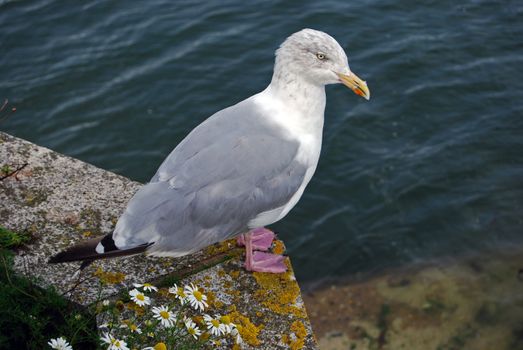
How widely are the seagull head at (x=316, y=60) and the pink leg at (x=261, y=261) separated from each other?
39.7 inches

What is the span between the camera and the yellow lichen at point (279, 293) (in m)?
3.71

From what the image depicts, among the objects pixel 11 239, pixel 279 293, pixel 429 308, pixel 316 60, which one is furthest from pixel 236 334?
pixel 429 308

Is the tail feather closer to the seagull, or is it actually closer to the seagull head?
the seagull

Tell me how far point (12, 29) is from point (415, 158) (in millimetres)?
5300

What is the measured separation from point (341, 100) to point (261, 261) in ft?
14.5

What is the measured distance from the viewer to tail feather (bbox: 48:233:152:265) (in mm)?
3385

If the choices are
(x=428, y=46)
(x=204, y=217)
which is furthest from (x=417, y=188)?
(x=204, y=217)

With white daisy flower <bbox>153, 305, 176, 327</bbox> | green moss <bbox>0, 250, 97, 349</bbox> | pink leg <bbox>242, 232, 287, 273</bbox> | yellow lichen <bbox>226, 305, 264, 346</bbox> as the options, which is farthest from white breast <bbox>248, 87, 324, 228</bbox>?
green moss <bbox>0, 250, 97, 349</bbox>

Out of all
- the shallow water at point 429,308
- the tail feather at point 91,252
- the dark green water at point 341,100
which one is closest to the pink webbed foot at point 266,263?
the tail feather at point 91,252

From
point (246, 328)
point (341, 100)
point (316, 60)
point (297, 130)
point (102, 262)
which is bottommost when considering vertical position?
point (341, 100)

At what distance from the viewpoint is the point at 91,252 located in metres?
3.41

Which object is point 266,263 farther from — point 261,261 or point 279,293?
point 279,293

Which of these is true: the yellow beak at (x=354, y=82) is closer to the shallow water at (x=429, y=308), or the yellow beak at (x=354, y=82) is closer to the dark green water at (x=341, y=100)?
the shallow water at (x=429, y=308)

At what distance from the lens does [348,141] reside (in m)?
7.61
